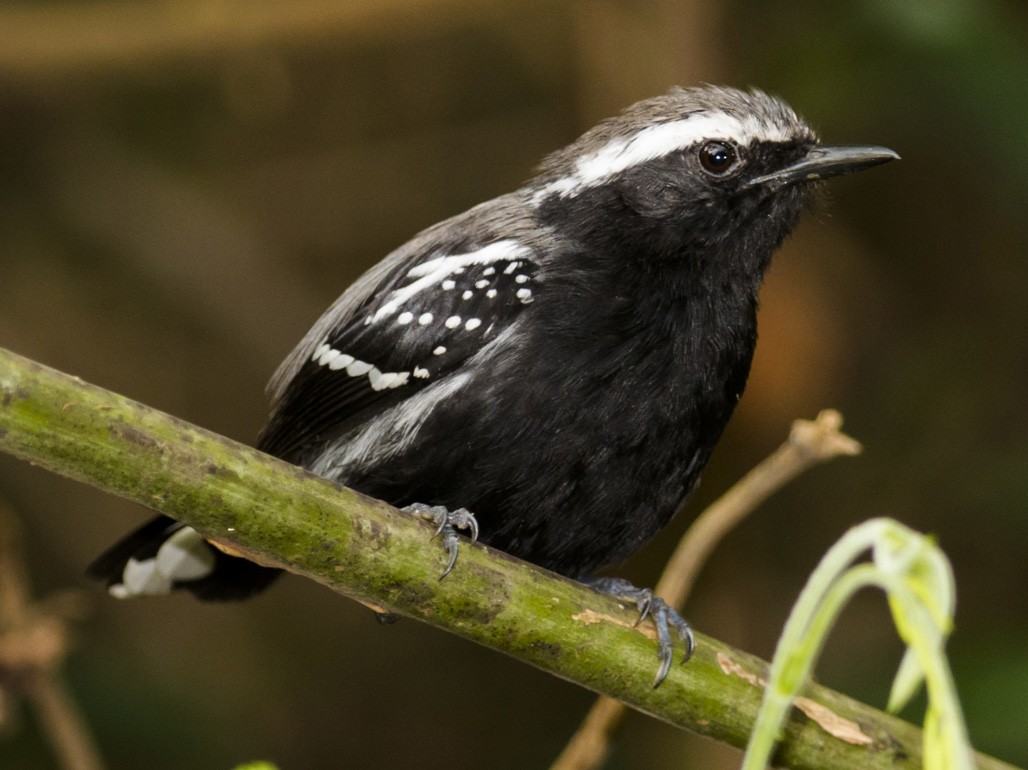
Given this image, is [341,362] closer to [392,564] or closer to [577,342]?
[577,342]

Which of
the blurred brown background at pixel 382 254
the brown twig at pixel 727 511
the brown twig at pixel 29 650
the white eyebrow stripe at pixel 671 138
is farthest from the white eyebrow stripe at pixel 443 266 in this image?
the blurred brown background at pixel 382 254

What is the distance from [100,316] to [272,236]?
100 centimetres

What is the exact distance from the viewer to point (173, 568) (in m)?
3.67

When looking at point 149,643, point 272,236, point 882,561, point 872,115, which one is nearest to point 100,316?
point 272,236

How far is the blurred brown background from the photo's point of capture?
5539 mm

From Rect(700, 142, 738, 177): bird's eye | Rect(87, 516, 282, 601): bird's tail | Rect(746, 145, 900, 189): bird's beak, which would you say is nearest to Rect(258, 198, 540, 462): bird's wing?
Rect(87, 516, 282, 601): bird's tail

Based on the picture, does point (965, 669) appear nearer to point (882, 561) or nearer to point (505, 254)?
point (505, 254)

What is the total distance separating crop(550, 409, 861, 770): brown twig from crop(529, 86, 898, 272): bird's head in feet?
1.69

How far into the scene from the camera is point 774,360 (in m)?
5.67

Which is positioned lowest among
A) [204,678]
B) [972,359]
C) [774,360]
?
[204,678]

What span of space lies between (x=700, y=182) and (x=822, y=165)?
303mm

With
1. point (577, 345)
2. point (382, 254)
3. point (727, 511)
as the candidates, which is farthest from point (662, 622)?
point (382, 254)

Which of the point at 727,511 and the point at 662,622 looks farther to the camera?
the point at 727,511

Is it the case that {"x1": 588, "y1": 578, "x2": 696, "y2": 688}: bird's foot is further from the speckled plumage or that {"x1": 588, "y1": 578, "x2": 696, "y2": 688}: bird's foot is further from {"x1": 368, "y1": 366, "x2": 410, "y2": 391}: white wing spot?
{"x1": 368, "y1": 366, "x2": 410, "y2": 391}: white wing spot
